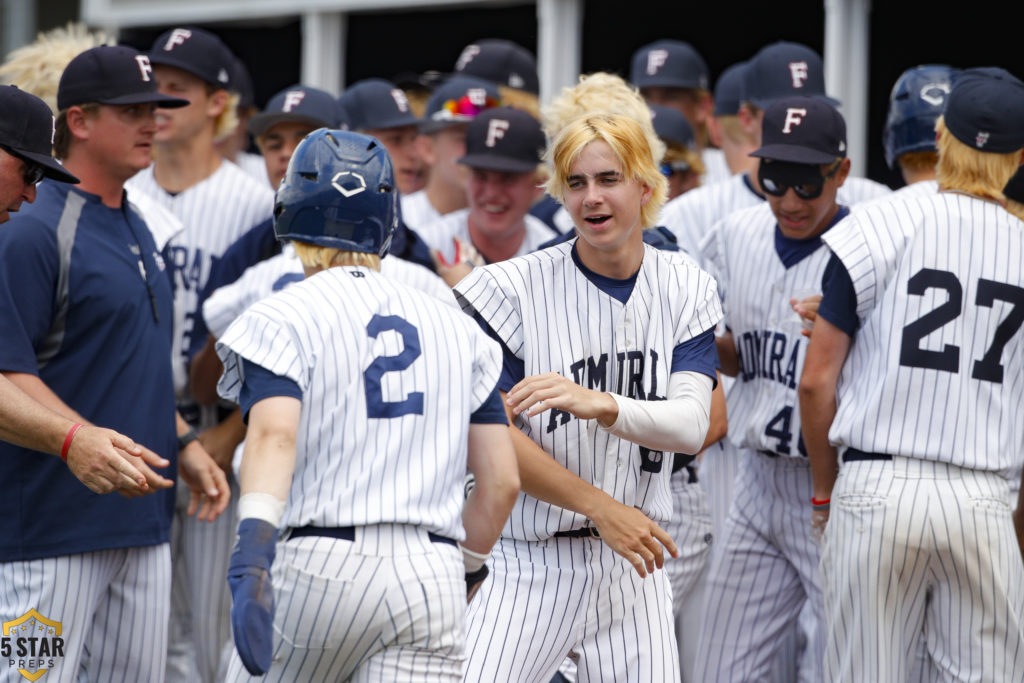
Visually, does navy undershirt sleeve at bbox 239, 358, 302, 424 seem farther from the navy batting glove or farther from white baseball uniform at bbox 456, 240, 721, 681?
white baseball uniform at bbox 456, 240, 721, 681

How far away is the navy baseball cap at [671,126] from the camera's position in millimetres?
5613

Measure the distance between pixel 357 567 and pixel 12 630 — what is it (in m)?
1.46

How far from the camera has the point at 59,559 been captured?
3.63m

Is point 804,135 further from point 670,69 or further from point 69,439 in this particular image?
point 69,439

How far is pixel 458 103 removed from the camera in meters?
6.03

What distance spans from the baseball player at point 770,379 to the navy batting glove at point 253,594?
2.39m

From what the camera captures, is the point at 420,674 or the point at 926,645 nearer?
the point at 420,674

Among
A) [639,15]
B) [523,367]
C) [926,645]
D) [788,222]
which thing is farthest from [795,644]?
[639,15]

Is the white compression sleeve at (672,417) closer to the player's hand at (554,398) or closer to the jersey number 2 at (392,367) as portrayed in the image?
the player's hand at (554,398)

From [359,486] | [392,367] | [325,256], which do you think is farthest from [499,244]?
[359,486]

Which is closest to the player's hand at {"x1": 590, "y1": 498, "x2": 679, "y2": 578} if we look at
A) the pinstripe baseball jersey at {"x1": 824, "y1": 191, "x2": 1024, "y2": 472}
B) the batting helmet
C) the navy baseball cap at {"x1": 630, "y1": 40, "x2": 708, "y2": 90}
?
the pinstripe baseball jersey at {"x1": 824, "y1": 191, "x2": 1024, "y2": 472}

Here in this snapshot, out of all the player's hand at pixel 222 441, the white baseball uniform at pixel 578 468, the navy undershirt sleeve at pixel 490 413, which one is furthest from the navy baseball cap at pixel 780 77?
the navy undershirt sleeve at pixel 490 413

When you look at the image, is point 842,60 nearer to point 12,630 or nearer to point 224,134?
point 224,134

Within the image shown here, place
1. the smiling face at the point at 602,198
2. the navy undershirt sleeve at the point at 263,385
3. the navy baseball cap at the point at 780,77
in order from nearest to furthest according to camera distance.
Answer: the navy undershirt sleeve at the point at 263,385 < the smiling face at the point at 602,198 < the navy baseball cap at the point at 780,77
